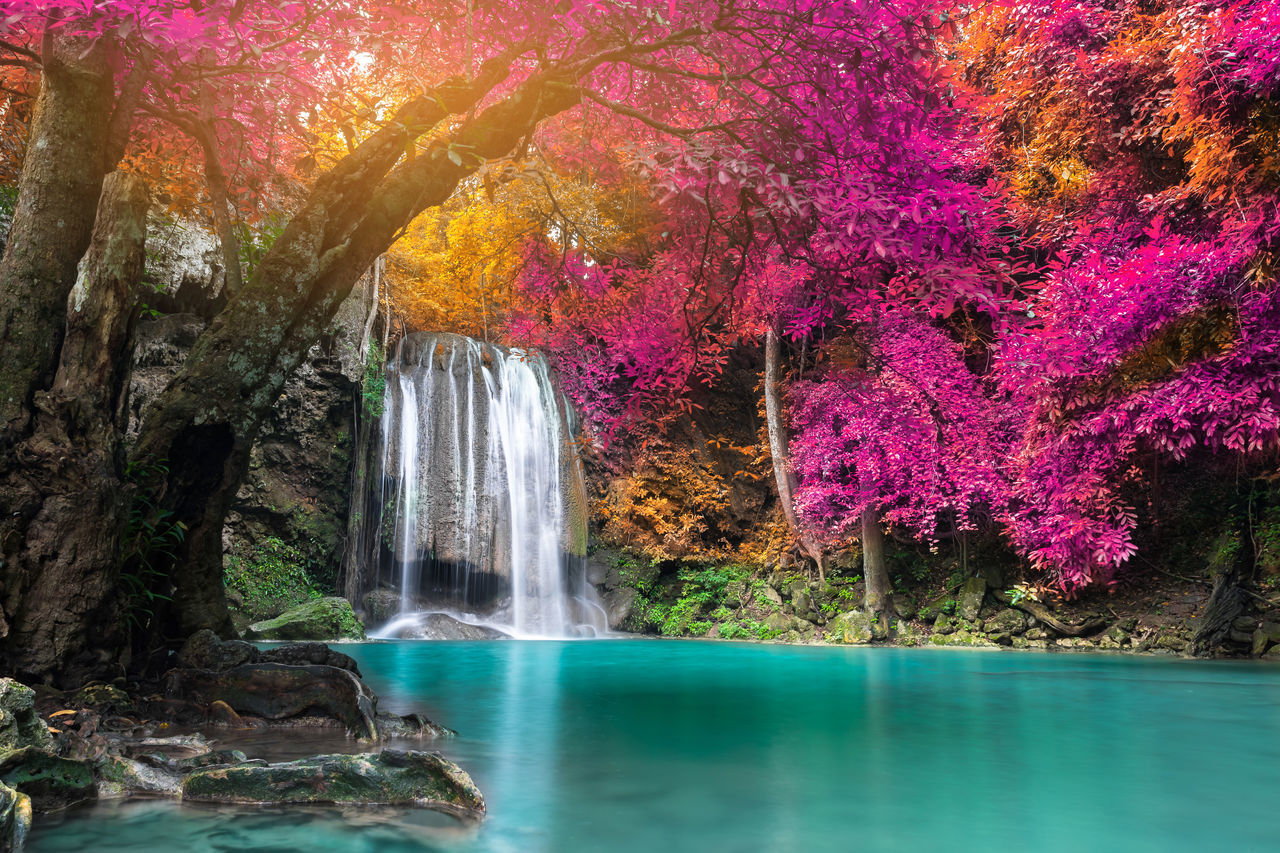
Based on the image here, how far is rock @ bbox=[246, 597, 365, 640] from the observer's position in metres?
10.1

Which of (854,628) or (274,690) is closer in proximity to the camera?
(274,690)

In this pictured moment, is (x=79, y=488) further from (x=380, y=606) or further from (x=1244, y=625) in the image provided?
(x=1244, y=625)

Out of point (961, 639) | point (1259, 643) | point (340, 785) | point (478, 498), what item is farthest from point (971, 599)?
point (340, 785)

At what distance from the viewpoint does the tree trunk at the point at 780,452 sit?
13.5m

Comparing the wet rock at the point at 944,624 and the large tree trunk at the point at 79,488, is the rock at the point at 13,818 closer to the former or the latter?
the large tree trunk at the point at 79,488

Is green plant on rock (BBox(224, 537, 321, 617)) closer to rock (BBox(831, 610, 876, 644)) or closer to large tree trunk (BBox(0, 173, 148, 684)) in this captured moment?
rock (BBox(831, 610, 876, 644))

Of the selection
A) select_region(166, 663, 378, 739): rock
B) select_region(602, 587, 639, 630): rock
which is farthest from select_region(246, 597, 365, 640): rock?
select_region(166, 663, 378, 739): rock

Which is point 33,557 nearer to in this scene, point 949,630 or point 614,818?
point 614,818

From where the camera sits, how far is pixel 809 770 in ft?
10.5

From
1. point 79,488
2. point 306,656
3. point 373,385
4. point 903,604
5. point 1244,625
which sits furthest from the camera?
point 373,385

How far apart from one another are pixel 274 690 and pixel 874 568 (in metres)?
10.1

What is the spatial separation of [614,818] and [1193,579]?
1150 centimetres

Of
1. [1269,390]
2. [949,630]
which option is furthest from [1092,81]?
[949,630]

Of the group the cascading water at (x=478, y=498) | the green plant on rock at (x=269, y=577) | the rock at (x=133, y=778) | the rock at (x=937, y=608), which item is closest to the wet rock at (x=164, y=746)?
the rock at (x=133, y=778)
